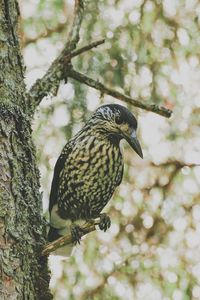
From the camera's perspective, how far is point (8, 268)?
2553 millimetres

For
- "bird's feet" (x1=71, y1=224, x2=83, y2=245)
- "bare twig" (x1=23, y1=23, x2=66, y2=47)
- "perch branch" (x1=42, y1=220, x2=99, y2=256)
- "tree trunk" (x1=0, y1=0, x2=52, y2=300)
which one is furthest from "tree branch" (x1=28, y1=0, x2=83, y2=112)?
"bare twig" (x1=23, y1=23, x2=66, y2=47)

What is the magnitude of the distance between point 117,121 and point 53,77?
1.96 feet

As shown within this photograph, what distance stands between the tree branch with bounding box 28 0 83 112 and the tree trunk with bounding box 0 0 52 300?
→ 27 centimetres

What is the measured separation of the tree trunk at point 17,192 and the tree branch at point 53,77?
269 millimetres

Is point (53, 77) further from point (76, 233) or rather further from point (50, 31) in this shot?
point (50, 31)

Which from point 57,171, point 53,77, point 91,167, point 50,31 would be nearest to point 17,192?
point 53,77

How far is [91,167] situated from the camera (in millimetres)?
3789

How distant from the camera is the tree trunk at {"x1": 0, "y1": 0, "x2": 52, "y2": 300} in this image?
2.60 meters

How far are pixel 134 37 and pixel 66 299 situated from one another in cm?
186

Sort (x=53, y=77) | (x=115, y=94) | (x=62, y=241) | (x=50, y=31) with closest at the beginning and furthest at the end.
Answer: (x=62, y=241)
(x=53, y=77)
(x=115, y=94)
(x=50, y=31)

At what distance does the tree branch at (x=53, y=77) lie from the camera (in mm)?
3416

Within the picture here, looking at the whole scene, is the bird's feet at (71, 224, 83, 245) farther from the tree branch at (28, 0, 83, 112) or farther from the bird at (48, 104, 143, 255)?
the tree branch at (28, 0, 83, 112)

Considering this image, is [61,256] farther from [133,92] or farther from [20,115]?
[20,115]

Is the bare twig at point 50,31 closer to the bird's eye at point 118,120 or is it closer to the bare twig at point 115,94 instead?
the bird's eye at point 118,120
